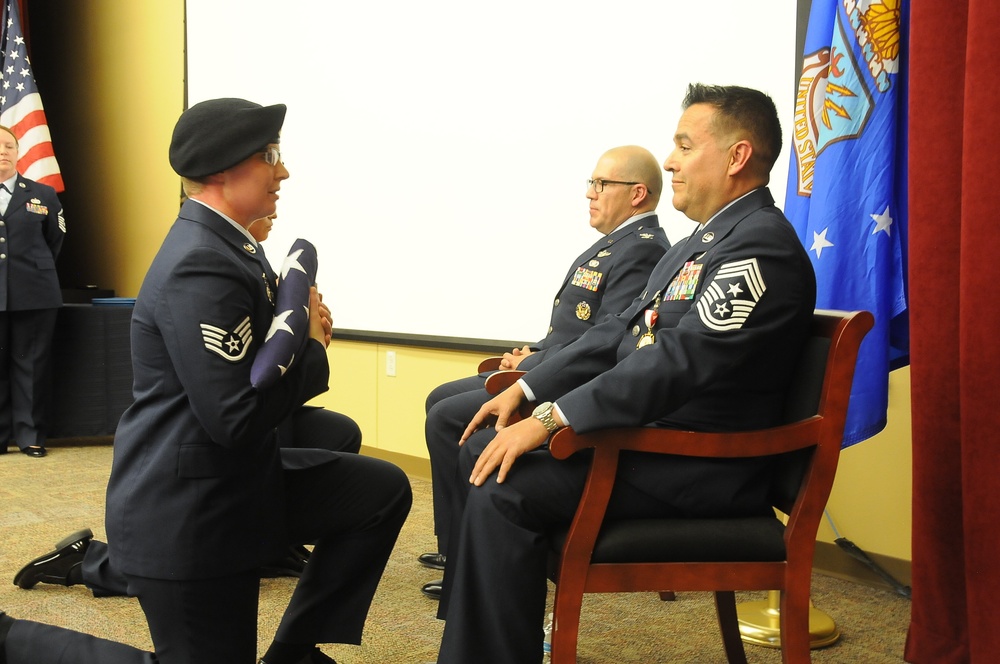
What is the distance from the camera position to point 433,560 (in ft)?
9.23

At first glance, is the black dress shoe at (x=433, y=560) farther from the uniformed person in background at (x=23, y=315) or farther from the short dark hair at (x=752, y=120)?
the uniformed person in background at (x=23, y=315)

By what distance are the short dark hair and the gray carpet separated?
3.69 ft

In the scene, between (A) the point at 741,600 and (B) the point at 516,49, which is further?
(B) the point at 516,49

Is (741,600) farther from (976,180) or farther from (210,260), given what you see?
(210,260)

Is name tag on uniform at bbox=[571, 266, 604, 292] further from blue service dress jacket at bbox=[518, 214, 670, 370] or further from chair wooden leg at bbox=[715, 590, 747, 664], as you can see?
chair wooden leg at bbox=[715, 590, 747, 664]

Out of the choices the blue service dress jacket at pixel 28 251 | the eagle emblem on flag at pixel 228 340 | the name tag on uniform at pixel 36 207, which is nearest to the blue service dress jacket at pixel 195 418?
the eagle emblem on flag at pixel 228 340

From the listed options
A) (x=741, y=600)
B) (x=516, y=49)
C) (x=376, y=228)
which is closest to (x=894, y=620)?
(x=741, y=600)

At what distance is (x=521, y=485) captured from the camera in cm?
158

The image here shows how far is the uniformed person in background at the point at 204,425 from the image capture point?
1.48m

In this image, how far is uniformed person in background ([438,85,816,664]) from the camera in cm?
Answer: 155

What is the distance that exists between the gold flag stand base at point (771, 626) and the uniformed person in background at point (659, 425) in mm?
697

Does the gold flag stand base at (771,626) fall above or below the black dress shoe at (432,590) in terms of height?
above

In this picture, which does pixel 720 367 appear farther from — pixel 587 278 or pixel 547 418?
pixel 587 278

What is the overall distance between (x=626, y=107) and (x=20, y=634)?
2477mm
